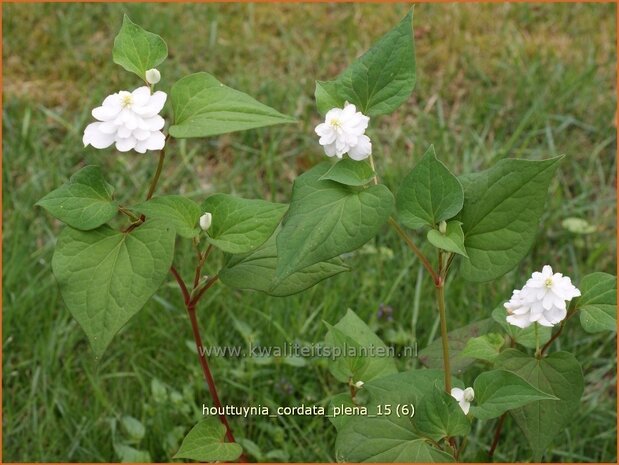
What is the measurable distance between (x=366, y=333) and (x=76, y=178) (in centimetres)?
65

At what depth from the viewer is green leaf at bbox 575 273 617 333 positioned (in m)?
1.39

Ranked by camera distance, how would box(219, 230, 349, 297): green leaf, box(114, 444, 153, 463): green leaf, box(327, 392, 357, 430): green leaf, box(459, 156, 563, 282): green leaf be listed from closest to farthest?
1. box(459, 156, 563, 282): green leaf
2. box(219, 230, 349, 297): green leaf
3. box(327, 392, 357, 430): green leaf
4. box(114, 444, 153, 463): green leaf

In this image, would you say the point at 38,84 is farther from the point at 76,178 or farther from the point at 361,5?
the point at 76,178

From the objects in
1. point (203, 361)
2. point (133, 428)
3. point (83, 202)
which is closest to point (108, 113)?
point (83, 202)

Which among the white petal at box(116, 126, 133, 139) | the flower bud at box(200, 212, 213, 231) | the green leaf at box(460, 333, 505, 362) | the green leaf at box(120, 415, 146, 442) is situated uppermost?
the white petal at box(116, 126, 133, 139)

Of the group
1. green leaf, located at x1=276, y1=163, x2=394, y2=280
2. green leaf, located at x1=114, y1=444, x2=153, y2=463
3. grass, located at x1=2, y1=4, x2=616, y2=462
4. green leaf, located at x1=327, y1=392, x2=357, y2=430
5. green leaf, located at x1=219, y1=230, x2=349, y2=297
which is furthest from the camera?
grass, located at x1=2, y1=4, x2=616, y2=462

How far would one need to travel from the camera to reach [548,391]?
1.41m

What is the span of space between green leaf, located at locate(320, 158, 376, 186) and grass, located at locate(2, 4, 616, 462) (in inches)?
35.8

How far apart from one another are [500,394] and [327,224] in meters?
0.38

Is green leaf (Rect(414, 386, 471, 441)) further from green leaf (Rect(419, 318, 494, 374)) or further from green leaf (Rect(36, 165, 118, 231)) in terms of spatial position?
green leaf (Rect(36, 165, 118, 231))

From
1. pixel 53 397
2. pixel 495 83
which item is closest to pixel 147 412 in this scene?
pixel 53 397

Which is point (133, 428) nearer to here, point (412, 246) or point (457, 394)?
point (457, 394)

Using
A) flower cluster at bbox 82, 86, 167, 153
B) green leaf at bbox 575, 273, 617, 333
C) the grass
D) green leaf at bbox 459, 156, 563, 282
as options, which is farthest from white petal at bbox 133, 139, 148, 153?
the grass

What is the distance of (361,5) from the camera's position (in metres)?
3.25
